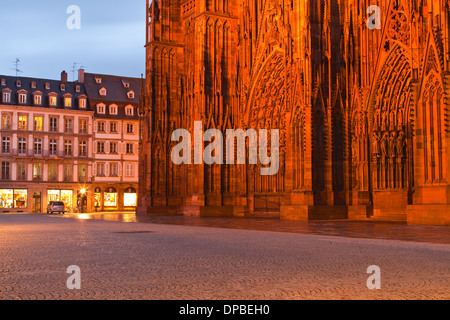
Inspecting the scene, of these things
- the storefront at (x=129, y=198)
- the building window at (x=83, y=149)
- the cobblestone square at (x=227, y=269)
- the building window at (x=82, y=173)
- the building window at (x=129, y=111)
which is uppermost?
the building window at (x=129, y=111)

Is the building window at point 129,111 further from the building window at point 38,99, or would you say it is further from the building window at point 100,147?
the building window at point 38,99

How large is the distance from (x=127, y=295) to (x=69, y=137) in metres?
67.3

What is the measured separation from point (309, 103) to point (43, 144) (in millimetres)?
50409

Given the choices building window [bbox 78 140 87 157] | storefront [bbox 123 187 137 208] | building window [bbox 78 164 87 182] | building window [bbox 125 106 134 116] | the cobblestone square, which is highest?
building window [bbox 125 106 134 116]

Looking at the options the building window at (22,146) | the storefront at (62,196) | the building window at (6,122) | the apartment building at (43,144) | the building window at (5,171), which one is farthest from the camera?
the storefront at (62,196)

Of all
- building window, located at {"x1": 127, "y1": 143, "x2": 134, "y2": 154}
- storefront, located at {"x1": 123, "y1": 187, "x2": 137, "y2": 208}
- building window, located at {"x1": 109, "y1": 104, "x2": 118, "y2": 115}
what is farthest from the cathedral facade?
building window, located at {"x1": 109, "y1": 104, "x2": 118, "y2": 115}

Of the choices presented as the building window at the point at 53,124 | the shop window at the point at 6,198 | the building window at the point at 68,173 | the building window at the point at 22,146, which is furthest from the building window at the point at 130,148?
the shop window at the point at 6,198

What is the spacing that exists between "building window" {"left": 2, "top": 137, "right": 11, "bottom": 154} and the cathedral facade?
29947 millimetres

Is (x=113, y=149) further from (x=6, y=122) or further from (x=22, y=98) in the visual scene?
(x=6, y=122)

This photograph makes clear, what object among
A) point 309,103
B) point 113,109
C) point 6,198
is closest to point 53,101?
point 113,109

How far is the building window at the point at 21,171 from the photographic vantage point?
225ft

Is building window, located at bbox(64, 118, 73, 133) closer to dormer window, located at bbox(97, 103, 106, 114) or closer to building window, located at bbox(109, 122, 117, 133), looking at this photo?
dormer window, located at bbox(97, 103, 106, 114)

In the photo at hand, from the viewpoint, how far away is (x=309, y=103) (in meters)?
27.2

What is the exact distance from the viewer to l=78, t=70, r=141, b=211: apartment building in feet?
236
